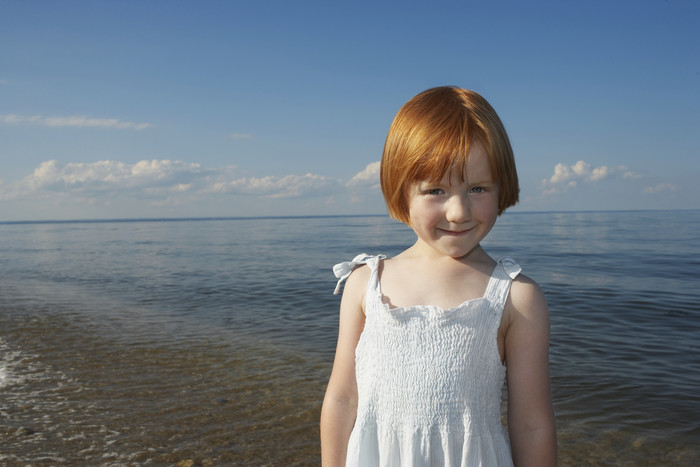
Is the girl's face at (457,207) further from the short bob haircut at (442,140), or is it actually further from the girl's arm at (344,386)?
the girl's arm at (344,386)

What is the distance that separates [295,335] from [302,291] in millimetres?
3964

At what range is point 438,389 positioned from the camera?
1.49 m

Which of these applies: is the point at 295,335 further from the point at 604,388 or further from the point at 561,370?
the point at 604,388

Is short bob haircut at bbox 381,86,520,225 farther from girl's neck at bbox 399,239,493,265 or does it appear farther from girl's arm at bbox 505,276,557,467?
girl's arm at bbox 505,276,557,467

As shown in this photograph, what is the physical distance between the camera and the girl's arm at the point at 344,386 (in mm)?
1631

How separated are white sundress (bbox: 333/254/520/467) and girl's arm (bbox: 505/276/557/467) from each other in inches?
1.8

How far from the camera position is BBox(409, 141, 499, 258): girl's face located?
1.47 m

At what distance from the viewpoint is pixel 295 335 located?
781 cm

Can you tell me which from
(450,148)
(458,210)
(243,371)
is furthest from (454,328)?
(243,371)

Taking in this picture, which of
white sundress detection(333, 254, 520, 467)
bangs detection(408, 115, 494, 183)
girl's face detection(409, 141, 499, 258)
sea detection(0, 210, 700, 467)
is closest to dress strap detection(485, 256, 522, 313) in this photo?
white sundress detection(333, 254, 520, 467)

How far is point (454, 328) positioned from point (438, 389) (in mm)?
184

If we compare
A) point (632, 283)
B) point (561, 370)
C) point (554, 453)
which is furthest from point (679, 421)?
point (632, 283)

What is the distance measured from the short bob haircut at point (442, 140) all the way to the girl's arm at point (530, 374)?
1.01ft

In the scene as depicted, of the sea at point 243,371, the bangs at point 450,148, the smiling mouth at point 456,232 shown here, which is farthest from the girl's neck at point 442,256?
the sea at point 243,371
